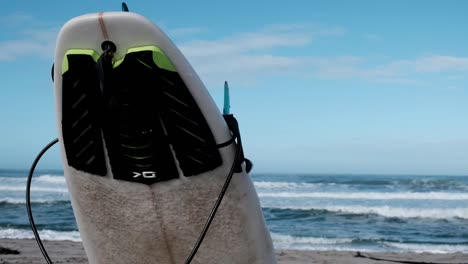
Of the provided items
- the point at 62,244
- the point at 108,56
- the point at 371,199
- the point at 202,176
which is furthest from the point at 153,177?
the point at 371,199

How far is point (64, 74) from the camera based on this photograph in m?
2.14

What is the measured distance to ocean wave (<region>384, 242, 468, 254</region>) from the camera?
7.42 m

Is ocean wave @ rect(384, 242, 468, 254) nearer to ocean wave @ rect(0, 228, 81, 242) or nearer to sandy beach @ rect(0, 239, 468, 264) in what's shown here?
sandy beach @ rect(0, 239, 468, 264)

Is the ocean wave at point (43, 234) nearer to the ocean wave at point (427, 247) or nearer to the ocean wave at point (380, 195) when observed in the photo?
the ocean wave at point (427, 247)

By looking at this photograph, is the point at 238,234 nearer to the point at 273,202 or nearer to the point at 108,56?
the point at 108,56

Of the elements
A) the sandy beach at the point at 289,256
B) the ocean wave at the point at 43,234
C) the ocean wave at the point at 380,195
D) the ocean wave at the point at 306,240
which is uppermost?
the sandy beach at the point at 289,256

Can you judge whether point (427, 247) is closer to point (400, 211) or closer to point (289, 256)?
point (289, 256)

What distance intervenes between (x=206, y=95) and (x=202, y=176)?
34 cm

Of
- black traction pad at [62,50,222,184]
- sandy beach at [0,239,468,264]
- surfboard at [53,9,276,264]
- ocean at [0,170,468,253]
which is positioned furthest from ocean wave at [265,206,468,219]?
black traction pad at [62,50,222,184]

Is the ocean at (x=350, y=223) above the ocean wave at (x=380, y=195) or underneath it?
underneath

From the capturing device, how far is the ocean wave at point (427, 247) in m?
7.42

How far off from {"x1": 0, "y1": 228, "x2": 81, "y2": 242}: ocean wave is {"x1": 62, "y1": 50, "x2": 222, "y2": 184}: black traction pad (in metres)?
6.48

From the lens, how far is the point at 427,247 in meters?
7.80

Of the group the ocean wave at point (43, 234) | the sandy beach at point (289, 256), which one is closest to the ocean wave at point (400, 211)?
the ocean wave at point (43, 234)
